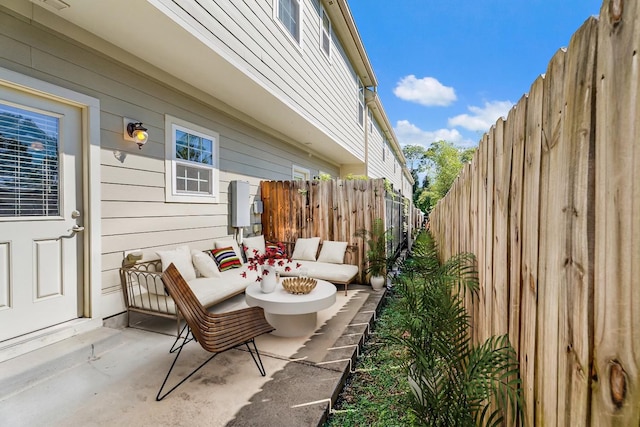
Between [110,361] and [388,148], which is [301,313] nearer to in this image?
[110,361]

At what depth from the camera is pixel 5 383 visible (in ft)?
7.83

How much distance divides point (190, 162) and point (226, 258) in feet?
5.31

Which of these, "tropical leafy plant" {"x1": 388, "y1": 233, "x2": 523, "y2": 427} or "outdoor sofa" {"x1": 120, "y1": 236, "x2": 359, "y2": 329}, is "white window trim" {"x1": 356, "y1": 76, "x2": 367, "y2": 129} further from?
"tropical leafy plant" {"x1": 388, "y1": 233, "x2": 523, "y2": 427}

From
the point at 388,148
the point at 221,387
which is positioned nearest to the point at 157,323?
the point at 221,387

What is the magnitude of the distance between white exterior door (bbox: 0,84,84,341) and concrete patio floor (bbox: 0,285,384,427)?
408 mm

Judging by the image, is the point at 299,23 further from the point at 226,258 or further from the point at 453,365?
the point at 453,365

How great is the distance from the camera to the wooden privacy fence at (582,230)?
27.1 inches

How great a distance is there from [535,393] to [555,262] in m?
0.51

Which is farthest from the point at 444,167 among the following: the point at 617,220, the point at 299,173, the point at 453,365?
the point at 617,220

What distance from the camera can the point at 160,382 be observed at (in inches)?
99.0

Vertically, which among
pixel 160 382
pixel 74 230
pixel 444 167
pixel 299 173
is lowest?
pixel 160 382

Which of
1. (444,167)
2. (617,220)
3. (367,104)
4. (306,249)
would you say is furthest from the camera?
(444,167)

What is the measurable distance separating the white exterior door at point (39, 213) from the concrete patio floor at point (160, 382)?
1.34 feet

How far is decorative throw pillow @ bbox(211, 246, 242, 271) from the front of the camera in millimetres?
4921
